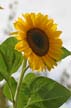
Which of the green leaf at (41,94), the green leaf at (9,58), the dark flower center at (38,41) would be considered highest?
the dark flower center at (38,41)

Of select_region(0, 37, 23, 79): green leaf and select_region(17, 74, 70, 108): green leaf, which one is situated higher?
select_region(0, 37, 23, 79): green leaf

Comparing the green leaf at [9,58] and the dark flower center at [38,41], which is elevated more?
the dark flower center at [38,41]

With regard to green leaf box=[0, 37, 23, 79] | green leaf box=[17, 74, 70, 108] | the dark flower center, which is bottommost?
green leaf box=[17, 74, 70, 108]
